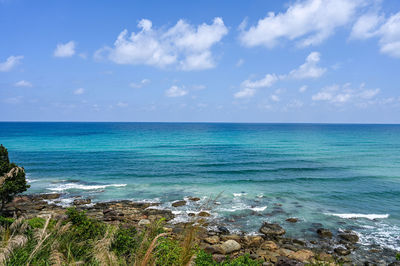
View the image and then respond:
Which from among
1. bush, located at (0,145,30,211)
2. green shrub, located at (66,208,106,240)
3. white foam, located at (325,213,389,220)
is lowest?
white foam, located at (325,213,389,220)

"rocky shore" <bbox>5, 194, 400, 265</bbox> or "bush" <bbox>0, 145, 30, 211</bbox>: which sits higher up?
"bush" <bbox>0, 145, 30, 211</bbox>

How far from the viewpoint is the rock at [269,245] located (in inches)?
615

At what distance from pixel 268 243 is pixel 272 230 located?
78.4 inches

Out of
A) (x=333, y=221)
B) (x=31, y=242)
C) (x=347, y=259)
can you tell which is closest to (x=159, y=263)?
(x=31, y=242)

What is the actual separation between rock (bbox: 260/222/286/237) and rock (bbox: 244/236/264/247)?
110 cm

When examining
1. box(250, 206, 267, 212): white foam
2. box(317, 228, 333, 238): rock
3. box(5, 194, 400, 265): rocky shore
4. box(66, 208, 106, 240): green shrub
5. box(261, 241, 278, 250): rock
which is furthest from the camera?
box(250, 206, 267, 212): white foam

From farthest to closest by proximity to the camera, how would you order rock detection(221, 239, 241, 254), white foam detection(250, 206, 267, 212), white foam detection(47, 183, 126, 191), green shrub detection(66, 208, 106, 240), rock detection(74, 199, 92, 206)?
white foam detection(47, 183, 126, 191), rock detection(74, 199, 92, 206), white foam detection(250, 206, 267, 212), rock detection(221, 239, 241, 254), green shrub detection(66, 208, 106, 240)

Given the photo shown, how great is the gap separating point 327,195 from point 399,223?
682 cm

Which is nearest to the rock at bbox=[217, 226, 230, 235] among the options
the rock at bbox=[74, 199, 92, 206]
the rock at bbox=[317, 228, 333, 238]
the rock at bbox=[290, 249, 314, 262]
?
the rock at bbox=[290, 249, 314, 262]

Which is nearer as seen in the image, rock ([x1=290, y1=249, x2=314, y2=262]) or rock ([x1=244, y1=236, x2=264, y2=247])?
rock ([x1=290, y1=249, x2=314, y2=262])

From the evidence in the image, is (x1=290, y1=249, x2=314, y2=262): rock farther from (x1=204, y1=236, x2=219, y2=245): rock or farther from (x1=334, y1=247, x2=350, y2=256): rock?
(x1=204, y1=236, x2=219, y2=245): rock

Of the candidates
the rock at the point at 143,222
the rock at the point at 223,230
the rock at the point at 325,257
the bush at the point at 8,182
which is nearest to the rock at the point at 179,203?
the rock at the point at 143,222

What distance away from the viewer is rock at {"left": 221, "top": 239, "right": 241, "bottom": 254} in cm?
1496

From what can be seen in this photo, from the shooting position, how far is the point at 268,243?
635 inches
